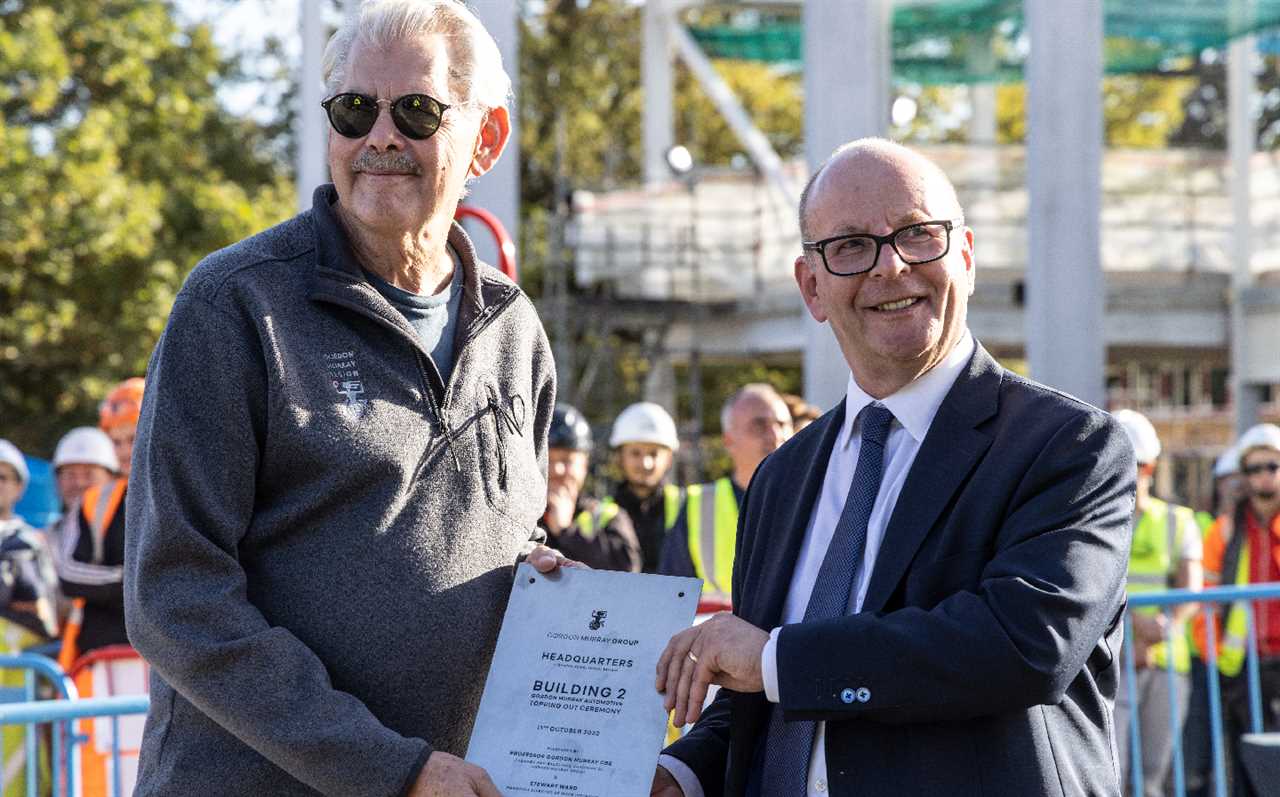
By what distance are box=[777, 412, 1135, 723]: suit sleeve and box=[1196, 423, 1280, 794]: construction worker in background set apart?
6.21 metres

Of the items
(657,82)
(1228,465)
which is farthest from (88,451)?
(657,82)

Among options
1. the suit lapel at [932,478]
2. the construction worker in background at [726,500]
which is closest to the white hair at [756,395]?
the construction worker in background at [726,500]

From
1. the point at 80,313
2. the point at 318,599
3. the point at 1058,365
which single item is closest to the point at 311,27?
the point at 1058,365

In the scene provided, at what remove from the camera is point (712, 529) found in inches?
325

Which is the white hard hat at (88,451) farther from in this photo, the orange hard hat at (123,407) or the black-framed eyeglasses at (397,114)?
the black-framed eyeglasses at (397,114)

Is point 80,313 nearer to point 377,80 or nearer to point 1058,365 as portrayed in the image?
point 1058,365

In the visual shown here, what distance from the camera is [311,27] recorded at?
45.6 feet

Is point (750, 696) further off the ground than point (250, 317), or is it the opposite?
point (250, 317)

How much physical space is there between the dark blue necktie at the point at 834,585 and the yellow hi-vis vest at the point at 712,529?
488 cm

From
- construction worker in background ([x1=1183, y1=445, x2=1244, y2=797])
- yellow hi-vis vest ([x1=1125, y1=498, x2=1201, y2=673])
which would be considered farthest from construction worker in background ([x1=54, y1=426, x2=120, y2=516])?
construction worker in background ([x1=1183, y1=445, x2=1244, y2=797])

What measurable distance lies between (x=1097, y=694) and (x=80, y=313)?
856 inches

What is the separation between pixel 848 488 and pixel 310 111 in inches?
418

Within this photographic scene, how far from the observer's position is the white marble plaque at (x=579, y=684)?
2.90 m

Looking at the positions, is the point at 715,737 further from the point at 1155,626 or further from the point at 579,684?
the point at 1155,626
